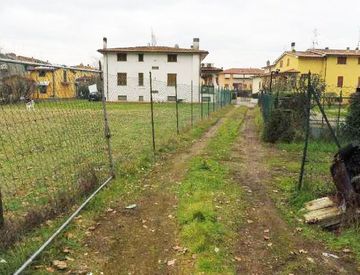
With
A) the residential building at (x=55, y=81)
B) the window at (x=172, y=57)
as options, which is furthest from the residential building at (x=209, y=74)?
the residential building at (x=55, y=81)

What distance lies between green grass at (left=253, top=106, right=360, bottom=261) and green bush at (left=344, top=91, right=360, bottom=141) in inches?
25.5

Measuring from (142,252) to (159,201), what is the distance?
189 cm

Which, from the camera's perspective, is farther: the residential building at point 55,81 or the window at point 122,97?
the window at point 122,97

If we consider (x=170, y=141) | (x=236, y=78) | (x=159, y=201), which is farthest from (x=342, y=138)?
(x=236, y=78)

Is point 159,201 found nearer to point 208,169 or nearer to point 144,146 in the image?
point 208,169

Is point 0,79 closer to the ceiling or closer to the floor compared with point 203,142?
closer to the ceiling

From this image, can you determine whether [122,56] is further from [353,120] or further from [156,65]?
[353,120]

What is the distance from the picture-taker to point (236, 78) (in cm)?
9256

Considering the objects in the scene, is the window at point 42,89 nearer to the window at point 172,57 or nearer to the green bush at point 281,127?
the green bush at point 281,127

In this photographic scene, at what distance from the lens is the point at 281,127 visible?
12766mm

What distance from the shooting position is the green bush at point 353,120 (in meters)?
11.0

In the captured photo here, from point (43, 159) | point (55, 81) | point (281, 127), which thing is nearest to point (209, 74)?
point (281, 127)

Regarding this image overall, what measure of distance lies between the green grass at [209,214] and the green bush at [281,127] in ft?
13.1

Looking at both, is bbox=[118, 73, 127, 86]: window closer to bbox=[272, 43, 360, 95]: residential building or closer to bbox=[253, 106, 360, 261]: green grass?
bbox=[272, 43, 360, 95]: residential building
